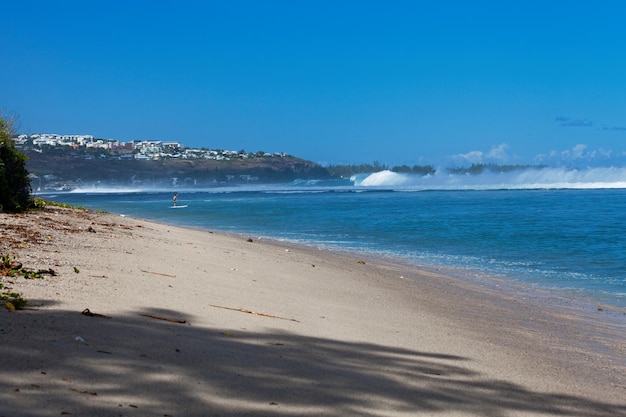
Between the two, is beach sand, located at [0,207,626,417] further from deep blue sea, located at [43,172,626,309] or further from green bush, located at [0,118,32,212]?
deep blue sea, located at [43,172,626,309]

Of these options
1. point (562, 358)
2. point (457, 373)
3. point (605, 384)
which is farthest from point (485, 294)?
point (457, 373)

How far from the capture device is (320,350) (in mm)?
5773

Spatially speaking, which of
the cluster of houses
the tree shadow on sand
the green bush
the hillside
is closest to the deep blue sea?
the tree shadow on sand

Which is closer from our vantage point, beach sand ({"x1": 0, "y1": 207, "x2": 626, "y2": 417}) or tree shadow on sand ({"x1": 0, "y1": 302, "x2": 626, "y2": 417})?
tree shadow on sand ({"x1": 0, "y1": 302, "x2": 626, "y2": 417})

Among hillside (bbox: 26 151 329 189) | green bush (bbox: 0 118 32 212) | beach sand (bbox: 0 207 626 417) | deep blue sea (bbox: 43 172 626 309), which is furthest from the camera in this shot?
hillside (bbox: 26 151 329 189)

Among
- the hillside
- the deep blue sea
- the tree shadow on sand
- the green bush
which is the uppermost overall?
the hillside

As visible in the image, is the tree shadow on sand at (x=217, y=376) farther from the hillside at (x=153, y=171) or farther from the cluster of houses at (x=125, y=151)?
the cluster of houses at (x=125, y=151)

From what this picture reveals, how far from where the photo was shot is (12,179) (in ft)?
48.6

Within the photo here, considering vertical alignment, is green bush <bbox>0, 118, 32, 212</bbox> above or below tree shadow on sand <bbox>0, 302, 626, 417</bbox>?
above

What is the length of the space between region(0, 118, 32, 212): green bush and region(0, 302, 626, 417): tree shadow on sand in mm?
9401

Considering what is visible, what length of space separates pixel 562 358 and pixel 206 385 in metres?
4.54

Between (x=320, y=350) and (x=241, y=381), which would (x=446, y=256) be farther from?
(x=241, y=381)

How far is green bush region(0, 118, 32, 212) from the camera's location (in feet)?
46.0

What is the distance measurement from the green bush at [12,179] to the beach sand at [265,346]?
11.8 feet
